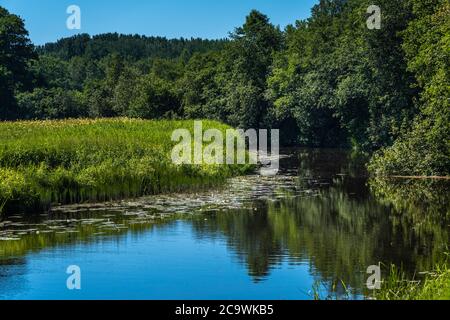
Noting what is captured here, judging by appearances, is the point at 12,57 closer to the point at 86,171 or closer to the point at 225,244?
the point at 86,171

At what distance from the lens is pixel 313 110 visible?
66312mm

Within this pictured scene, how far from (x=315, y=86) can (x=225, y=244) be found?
43820 mm

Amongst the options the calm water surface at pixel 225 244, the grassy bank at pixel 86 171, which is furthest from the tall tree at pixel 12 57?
the calm water surface at pixel 225 244

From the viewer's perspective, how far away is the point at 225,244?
21281mm

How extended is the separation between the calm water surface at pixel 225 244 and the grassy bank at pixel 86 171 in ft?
2.87

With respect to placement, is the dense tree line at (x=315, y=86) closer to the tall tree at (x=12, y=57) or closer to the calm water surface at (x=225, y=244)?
the tall tree at (x=12, y=57)

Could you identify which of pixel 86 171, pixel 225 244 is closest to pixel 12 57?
pixel 86 171

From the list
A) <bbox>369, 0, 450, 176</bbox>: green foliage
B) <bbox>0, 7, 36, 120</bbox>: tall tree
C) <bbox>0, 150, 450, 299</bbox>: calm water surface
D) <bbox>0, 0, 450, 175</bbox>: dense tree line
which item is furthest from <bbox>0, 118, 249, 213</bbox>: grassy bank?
<bbox>0, 7, 36, 120</bbox>: tall tree

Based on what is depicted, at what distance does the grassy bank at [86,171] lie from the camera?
25.1 metres

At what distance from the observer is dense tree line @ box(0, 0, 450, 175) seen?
135 feet

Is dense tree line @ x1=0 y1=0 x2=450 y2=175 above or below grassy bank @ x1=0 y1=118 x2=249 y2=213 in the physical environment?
above

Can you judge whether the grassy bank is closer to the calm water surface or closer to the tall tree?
the calm water surface

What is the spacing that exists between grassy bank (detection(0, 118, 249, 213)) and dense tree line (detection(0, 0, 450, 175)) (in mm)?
13613
